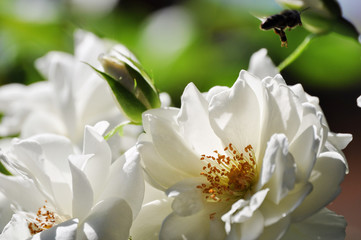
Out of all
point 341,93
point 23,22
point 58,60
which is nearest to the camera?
point 58,60

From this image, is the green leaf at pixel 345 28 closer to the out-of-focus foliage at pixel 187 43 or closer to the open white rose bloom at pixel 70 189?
the open white rose bloom at pixel 70 189

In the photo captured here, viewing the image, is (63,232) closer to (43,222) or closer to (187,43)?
(43,222)

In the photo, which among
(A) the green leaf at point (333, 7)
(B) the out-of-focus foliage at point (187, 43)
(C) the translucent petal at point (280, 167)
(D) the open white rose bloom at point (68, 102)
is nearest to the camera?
(C) the translucent petal at point (280, 167)

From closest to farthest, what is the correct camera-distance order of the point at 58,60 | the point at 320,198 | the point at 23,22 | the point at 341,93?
1. the point at 320,198
2. the point at 58,60
3. the point at 23,22
4. the point at 341,93

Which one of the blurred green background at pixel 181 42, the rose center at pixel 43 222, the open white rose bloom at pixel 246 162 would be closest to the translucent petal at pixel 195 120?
the open white rose bloom at pixel 246 162

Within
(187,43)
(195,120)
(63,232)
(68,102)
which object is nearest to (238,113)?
(195,120)

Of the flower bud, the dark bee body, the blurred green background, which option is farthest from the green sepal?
the blurred green background

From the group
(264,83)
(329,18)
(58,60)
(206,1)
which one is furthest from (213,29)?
(264,83)

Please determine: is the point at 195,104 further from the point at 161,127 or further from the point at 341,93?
the point at 341,93
